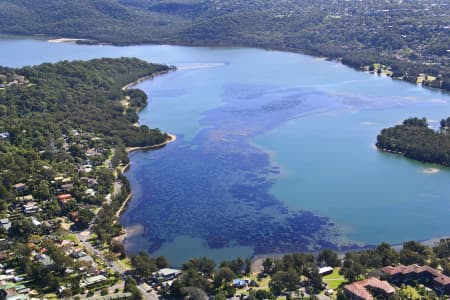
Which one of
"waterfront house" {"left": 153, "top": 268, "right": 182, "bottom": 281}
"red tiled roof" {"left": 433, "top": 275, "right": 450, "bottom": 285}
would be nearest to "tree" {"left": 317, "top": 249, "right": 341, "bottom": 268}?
"red tiled roof" {"left": 433, "top": 275, "right": 450, "bottom": 285}

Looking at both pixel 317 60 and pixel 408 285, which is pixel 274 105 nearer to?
pixel 317 60

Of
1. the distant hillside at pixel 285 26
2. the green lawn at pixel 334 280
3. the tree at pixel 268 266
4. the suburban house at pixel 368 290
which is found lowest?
the green lawn at pixel 334 280

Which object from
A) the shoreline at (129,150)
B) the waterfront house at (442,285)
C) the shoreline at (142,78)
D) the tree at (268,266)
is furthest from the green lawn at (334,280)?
the shoreline at (142,78)

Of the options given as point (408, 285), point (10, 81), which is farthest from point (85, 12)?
point (408, 285)

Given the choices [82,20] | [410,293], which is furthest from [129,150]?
[82,20]

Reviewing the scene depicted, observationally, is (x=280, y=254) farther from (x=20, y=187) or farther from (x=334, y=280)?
(x=20, y=187)

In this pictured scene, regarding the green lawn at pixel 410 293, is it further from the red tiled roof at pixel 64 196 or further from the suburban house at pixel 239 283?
the red tiled roof at pixel 64 196
